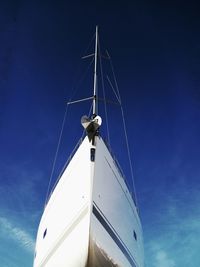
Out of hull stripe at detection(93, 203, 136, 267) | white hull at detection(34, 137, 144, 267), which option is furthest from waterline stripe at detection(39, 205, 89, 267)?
hull stripe at detection(93, 203, 136, 267)

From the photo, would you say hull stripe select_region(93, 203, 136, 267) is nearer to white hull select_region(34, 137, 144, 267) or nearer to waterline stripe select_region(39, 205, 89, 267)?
white hull select_region(34, 137, 144, 267)

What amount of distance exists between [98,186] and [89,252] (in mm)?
1802

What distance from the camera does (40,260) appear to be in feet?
33.8

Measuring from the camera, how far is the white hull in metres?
8.07

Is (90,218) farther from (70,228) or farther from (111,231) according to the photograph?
(111,231)

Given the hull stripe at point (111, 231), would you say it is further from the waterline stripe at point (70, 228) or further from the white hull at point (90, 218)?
the waterline stripe at point (70, 228)

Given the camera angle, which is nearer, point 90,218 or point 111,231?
point 90,218

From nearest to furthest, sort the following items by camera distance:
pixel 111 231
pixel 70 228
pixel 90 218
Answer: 1. pixel 90 218
2. pixel 70 228
3. pixel 111 231

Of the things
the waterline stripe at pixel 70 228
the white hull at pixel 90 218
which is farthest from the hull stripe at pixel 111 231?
the waterline stripe at pixel 70 228

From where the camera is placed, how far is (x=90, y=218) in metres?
8.05

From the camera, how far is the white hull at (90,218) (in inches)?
318

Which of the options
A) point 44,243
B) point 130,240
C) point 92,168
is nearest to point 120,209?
point 130,240

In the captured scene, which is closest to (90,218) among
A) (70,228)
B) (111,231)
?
(70,228)

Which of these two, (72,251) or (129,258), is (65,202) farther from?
(129,258)
